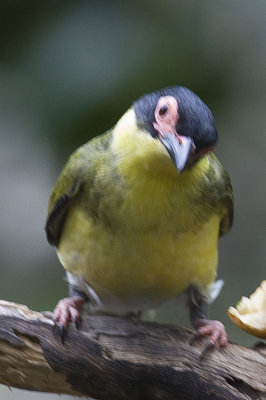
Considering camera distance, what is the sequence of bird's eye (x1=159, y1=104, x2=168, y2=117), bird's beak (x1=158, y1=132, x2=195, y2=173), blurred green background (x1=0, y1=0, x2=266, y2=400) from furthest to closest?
blurred green background (x1=0, y1=0, x2=266, y2=400) → bird's eye (x1=159, y1=104, x2=168, y2=117) → bird's beak (x1=158, y1=132, x2=195, y2=173)

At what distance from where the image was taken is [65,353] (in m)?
2.01

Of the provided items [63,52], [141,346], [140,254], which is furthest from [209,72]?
[141,346]

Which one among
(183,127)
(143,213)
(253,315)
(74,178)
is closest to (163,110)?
(183,127)

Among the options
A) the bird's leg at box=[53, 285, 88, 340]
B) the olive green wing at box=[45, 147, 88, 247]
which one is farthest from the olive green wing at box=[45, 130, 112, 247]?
the bird's leg at box=[53, 285, 88, 340]

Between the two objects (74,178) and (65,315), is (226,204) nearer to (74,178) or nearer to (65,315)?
(74,178)

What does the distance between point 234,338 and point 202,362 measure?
4.62ft

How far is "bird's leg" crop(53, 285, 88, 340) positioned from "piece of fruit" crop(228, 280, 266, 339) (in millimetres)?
463

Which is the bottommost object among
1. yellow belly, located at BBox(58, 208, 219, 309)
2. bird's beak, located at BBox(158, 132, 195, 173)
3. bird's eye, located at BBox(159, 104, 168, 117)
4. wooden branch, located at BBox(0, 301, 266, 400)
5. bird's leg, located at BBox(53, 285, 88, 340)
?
wooden branch, located at BBox(0, 301, 266, 400)

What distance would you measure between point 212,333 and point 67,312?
1.44ft

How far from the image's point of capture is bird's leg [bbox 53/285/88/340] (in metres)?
2.08

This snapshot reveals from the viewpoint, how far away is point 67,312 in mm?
2170

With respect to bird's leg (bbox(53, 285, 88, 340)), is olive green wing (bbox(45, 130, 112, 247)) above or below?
above

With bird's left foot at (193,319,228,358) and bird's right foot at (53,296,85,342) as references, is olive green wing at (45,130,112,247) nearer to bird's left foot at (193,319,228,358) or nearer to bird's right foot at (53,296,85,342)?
bird's right foot at (53,296,85,342)

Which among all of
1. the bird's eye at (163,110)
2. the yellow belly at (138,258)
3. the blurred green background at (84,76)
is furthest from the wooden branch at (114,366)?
the bird's eye at (163,110)
